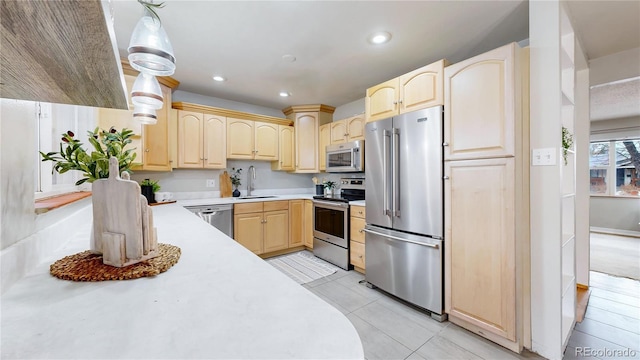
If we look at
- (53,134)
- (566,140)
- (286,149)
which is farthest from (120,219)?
(286,149)

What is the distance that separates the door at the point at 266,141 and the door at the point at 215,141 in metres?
0.47

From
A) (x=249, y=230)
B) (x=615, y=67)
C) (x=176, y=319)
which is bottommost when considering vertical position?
(x=249, y=230)

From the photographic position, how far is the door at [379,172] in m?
2.35

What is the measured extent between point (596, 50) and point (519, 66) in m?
1.51

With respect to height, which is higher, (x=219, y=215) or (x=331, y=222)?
(x=219, y=215)

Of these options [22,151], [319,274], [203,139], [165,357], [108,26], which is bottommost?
[319,274]

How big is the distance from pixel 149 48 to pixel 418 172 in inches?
77.4

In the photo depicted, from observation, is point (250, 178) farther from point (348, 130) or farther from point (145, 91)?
point (145, 91)

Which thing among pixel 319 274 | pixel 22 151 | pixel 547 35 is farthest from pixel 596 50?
pixel 22 151

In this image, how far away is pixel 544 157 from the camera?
1.61m

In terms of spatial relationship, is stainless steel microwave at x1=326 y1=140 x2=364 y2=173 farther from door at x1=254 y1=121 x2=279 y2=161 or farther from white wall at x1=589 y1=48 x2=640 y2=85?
white wall at x1=589 y1=48 x2=640 y2=85

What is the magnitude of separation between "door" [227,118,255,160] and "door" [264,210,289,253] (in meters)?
0.96

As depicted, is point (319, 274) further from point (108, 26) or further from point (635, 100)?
point (635, 100)

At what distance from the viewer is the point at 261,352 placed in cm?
38
